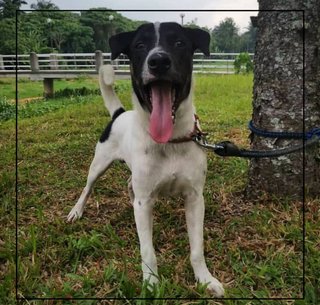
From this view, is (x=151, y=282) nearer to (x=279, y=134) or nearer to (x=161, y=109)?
(x=161, y=109)

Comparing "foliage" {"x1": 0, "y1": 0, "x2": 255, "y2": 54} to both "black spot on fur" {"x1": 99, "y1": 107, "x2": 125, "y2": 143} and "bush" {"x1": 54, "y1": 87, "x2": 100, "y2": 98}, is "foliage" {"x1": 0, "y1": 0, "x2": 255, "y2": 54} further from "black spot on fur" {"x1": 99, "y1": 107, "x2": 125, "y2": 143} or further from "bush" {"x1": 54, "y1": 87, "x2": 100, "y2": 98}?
"bush" {"x1": 54, "y1": 87, "x2": 100, "y2": 98}

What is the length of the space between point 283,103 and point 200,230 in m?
1.20

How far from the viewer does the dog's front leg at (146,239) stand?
239 cm

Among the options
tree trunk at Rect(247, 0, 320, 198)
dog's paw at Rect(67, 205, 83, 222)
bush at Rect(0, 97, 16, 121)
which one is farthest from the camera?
→ bush at Rect(0, 97, 16, 121)

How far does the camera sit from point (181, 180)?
7.97 feet

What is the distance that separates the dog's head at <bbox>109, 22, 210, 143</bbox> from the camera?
208 centimetres

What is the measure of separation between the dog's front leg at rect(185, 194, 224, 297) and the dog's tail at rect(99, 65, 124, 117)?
1318mm

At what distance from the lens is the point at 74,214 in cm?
328

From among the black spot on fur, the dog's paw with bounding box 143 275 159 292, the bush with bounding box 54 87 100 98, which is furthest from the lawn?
the bush with bounding box 54 87 100 98

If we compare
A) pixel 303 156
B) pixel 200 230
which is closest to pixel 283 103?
pixel 303 156

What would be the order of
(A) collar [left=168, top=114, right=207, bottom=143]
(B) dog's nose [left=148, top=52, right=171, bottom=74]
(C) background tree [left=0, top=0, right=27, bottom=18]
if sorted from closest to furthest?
(B) dog's nose [left=148, top=52, right=171, bottom=74]
(A) collar [left=168, top=114, right=207, bottom=143]
(C) background tree [left=0, top=0, right=27, bottom=18]

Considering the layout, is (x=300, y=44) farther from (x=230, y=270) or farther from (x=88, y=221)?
(x=88, y=221)

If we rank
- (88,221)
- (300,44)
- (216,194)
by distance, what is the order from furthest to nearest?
(216,194) → (88,221) → (300,44)

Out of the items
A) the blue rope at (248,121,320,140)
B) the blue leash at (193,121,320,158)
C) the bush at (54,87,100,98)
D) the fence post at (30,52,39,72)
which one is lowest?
the blue leash at (193,121,320,158)
